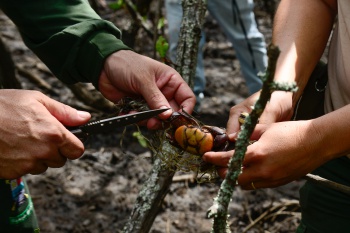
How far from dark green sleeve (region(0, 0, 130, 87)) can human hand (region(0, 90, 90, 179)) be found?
0.45m

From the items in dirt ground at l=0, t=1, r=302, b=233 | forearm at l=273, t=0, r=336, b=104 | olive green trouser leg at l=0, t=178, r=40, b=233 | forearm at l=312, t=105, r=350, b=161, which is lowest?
dirt ground at l=0, t=1, r=302, b=233

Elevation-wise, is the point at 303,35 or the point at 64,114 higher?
the point at 303,35

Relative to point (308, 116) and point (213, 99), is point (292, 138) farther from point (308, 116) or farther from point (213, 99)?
point (213, 99)

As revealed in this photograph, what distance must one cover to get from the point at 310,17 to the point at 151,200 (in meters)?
1.03

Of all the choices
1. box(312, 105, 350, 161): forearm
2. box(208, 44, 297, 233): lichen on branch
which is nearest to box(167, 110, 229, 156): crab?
box(312, 105, 350, 161): forearm

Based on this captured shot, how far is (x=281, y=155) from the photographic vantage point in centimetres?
147

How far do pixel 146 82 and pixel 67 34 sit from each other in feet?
1.21

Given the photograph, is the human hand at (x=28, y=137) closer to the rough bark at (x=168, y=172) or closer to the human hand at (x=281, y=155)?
the human hand at (x=281, y=155)

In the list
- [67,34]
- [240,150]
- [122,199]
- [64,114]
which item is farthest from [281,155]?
[122,199]

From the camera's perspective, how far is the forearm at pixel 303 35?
1.84 m

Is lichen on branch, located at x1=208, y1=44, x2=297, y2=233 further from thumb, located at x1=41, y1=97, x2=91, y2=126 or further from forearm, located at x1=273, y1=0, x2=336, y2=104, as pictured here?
forearm, located at x1=273, y1=0, x2=336, y2=104

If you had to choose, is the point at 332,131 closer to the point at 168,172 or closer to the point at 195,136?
the point at 195,136

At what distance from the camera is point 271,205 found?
3.25 metres

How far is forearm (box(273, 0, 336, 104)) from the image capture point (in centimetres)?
184
